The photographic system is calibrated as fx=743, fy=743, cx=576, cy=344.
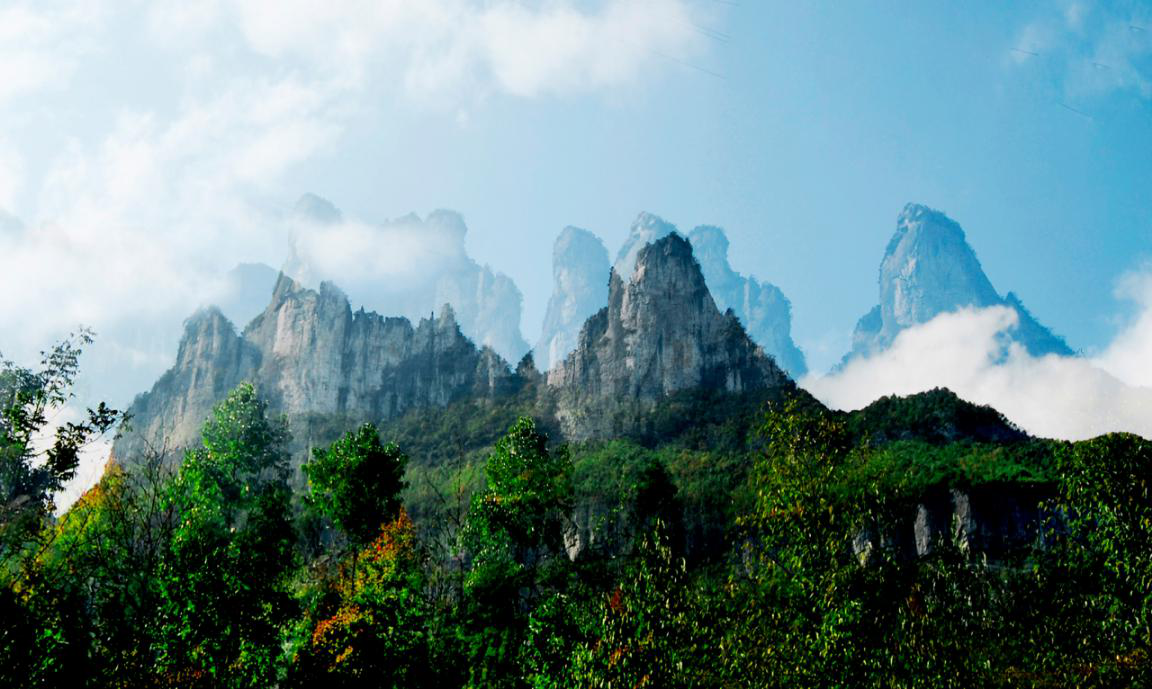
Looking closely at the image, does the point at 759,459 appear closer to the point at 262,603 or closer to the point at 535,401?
the point at 262,603

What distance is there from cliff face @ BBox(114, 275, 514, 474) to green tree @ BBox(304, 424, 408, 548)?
8776cm

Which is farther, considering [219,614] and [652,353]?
[652,353]

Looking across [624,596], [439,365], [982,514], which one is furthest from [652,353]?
[624,596]

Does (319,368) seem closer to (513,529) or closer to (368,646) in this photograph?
(513,529)

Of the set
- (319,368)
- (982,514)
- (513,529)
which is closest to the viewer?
(513,529)

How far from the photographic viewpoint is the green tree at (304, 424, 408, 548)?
44.5 meters

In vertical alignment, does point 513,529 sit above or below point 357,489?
below

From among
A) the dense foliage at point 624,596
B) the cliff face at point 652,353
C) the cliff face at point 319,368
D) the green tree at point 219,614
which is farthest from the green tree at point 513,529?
the cliff face at point 319,368

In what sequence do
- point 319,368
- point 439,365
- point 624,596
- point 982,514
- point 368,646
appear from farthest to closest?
point 439,365, point 319,368, point 982,514, point 368,646, point 624,596

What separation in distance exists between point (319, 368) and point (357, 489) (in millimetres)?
100746

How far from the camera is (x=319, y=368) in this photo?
13938cm

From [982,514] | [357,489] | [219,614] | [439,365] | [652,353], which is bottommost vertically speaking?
[219,614]

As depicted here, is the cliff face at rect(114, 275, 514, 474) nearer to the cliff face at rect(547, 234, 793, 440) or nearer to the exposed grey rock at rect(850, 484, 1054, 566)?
the cliff face at rect(547, 234, 793, 440)

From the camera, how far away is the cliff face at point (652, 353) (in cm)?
11762
